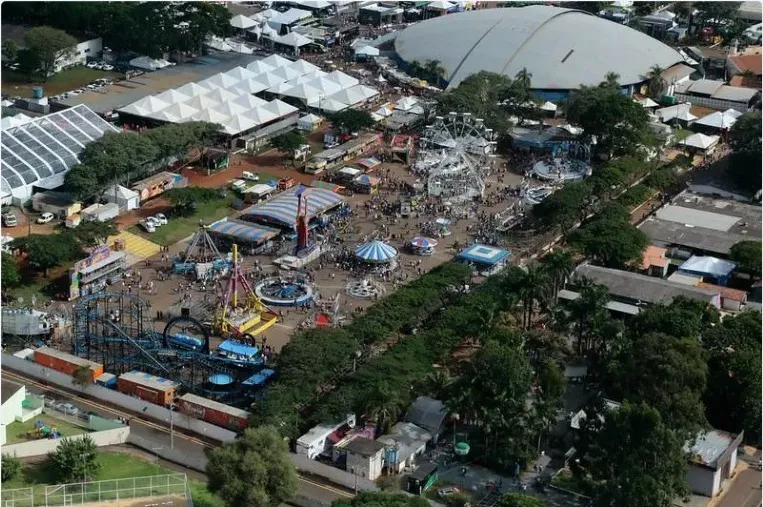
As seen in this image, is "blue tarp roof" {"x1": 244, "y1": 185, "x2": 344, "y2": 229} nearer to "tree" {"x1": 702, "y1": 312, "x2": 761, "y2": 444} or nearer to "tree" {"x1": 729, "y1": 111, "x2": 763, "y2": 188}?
"tree" {"x1": 729, "y1": 111, "x2": 763, "y2": 188}

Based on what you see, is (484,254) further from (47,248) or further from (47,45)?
(47,45)

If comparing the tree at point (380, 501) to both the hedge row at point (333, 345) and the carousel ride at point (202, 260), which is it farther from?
the carousel ride at point (202, 260)

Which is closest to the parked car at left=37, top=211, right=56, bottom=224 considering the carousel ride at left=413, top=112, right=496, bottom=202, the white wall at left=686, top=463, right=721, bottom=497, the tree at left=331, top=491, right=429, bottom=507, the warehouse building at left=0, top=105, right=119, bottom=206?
the warehouse building at left=0, top=105, right=119, bottom=206

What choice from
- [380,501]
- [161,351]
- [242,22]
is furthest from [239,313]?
[242,22]

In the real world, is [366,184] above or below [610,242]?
Answer: below

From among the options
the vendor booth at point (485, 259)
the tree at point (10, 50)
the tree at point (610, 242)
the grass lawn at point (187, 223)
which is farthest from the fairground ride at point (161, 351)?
the tree at point (10, 50)

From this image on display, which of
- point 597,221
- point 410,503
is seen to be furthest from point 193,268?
point 410,503

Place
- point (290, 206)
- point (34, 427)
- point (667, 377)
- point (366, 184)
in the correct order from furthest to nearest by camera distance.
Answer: point (366, 184)
point (290, 206)
point (34, 427)
point (667, 377)
